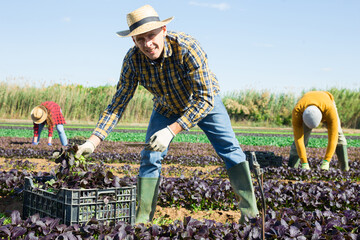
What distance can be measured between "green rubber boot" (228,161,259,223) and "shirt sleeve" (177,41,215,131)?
0.67 meters

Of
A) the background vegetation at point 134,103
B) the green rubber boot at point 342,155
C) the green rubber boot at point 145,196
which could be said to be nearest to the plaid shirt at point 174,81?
the green rubber boot at point 145,196

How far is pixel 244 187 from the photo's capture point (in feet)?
11.0

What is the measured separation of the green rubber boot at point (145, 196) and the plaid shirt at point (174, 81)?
575 millimetres

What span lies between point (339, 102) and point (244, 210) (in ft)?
86.2

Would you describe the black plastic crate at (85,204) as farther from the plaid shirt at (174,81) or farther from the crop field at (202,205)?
the plaid shirt at (174,81)

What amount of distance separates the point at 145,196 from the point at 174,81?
3.51 ft

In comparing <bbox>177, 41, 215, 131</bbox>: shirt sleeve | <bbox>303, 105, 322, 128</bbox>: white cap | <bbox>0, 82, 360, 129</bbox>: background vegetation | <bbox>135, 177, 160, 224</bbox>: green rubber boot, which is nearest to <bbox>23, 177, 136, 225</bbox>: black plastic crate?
<bbox>135, 177, 160, 224</bbox>: green rubber boot

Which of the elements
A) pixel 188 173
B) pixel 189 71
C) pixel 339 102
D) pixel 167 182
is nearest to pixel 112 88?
A: pixel 339 102

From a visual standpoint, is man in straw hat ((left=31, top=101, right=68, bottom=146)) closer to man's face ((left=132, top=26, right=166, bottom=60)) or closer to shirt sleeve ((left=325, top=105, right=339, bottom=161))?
shirt sleeve ((left=325, top=105, right=339, bottom=161))

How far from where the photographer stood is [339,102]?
89.1 feet

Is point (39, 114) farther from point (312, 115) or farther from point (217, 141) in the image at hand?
point (217, 141)

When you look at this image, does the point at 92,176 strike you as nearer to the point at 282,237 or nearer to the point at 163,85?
the point at 163,85

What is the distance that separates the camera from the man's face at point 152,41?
2809 mm

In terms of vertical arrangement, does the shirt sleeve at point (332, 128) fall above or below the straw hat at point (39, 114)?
above
